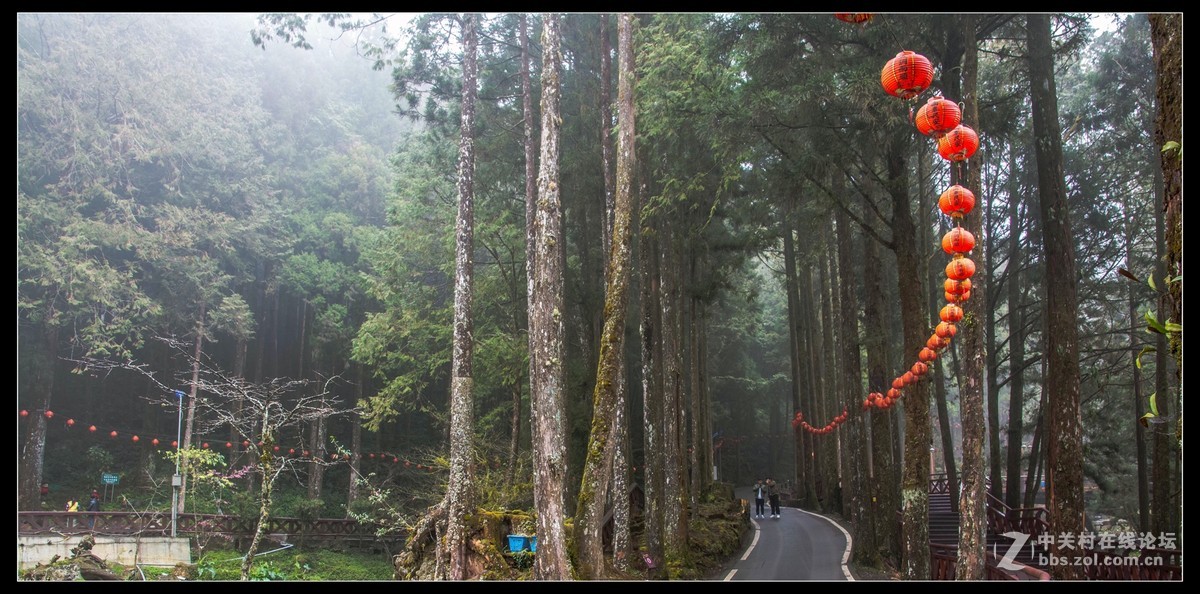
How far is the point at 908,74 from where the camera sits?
6.77m

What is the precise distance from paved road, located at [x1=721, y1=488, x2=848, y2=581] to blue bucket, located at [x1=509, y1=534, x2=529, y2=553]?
11.5ft

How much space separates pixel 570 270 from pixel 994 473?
10.5 meters

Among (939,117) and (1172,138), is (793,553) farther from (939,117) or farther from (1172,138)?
(1172,138)

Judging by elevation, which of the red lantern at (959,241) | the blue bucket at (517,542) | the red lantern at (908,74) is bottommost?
the blue bucket at (517,542)

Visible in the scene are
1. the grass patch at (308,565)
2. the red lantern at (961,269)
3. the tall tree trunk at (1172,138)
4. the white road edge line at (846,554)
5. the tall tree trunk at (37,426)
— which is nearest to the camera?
the tall tree trunk at (1172,138)

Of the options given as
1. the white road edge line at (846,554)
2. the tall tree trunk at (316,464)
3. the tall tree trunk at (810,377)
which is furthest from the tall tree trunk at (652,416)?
the tall tree trunk at (316,464)

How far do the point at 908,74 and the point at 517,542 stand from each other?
315 inches

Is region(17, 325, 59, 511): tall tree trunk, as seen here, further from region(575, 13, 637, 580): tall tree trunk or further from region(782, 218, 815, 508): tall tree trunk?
region(782, 218, 815, 508): tall tree trunk

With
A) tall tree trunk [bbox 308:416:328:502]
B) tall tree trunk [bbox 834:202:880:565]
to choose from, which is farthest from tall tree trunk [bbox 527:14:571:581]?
tall tree trunk [bbox 308:416:328:502]

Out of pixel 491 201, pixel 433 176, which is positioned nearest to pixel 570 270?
pixel 491 201

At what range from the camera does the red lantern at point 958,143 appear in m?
6.65

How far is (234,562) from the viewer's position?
17422 millimetres

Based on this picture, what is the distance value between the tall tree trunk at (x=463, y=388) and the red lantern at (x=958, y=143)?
6940 millimetres

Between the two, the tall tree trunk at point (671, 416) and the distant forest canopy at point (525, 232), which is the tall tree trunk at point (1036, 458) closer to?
the distant forest canopy at point (525, 232)
